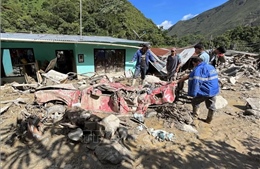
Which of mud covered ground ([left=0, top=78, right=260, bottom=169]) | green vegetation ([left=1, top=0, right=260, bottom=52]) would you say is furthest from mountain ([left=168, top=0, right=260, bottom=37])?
mud covered ground ([left=0, top=78, right=260, bottom=169])

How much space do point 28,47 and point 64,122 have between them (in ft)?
23.5

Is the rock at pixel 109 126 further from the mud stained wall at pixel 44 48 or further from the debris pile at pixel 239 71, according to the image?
the mud stained wall at pixel 44 48

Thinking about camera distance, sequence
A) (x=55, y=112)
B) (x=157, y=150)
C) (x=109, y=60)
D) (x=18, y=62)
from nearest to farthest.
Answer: (x=157, y=150) < (x=55, y=112) < (x=18, y=62) < (x=109, y=60)

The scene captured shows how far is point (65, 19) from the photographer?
34.0 metres

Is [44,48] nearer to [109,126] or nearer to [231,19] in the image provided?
[109,126]

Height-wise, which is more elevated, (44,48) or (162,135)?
(44,48)

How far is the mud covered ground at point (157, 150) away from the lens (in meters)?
2.46

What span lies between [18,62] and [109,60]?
4762mm

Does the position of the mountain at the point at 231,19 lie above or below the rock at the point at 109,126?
above

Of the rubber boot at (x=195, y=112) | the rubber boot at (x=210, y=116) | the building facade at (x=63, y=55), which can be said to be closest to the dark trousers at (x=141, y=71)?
the rubber boot at (x=195, y=112)

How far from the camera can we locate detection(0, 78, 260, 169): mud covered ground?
2465 millimetres

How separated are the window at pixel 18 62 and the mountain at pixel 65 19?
2044 centimetres

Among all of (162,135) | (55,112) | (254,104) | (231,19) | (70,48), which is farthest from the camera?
(231,19)

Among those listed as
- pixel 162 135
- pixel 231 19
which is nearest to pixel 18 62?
pixel 162 135
